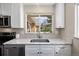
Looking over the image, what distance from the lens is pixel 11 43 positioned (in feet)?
7.73

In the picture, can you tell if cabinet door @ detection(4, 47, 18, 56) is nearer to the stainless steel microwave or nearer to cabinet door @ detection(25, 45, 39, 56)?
cabinet door @ detection(25, 45, 39, 56)

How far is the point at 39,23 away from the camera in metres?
2.48

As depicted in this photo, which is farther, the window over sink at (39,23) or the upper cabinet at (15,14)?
the window over sink at (39,23)

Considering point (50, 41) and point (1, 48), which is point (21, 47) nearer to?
point (1, 48)

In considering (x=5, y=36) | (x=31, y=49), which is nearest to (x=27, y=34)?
(x=31, y=49)

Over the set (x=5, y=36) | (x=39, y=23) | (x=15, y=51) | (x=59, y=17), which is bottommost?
(x=15, y=51)

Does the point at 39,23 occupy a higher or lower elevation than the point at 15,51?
higher

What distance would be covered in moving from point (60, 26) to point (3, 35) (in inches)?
41.7

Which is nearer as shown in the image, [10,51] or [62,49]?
[10,51]

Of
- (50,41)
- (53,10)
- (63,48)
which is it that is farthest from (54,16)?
(63,48)

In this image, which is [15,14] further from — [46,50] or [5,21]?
[46,50]

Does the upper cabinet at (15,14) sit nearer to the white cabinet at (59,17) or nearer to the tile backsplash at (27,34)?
the tile backsplash at (27,34)

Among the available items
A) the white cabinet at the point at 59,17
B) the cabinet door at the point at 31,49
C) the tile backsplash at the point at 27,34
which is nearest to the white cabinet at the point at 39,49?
the cabinet door at the point at 31,49

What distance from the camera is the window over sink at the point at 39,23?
7.98 ft
